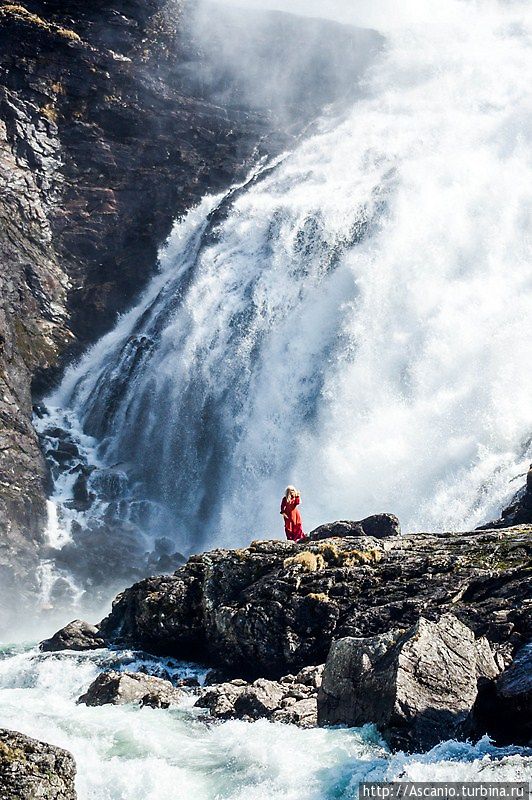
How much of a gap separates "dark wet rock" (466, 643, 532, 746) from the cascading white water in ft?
72.5

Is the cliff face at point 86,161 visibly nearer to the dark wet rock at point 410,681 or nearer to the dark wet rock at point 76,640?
the dark wet rock at point 76,640

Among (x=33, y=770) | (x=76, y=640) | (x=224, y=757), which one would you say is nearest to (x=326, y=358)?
(x=76, y=640)

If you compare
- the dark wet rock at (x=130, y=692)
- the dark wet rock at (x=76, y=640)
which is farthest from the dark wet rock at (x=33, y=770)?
the dark wet rock at (x=76, y=640)

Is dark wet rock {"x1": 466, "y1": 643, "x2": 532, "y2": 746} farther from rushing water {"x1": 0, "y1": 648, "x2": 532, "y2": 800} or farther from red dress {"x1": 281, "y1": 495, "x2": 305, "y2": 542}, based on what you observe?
red dress {"x1": 281, "y1": 495, "x2": 305, "y2": 542}

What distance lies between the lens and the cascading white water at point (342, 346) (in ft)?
130

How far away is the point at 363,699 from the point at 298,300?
36.2 metres

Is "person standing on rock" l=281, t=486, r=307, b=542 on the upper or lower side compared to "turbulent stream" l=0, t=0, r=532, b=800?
lower

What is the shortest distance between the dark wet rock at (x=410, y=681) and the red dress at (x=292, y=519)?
926 centimetres

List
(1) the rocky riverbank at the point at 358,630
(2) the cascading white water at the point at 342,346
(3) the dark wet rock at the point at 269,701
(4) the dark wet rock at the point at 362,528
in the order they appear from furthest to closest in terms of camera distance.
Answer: (2) the cascading white water at the point at 342,346, (4) the dark wet rock at the point at 362,528, (3) the dark wet rock at the point at 269,701, (1) the rocky riverbank at the point at 358,630

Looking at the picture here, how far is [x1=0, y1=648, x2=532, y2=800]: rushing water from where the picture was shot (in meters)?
11.5

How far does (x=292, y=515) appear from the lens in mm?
24656

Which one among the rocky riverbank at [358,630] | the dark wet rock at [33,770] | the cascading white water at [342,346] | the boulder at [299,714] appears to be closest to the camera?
the dark wet rock at [33,770]

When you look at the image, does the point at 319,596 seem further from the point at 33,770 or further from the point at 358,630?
the point at 33,770

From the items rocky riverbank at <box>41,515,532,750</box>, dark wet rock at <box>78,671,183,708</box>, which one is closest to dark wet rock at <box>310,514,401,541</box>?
rocky riverbank at <box>41,515,532,750</box>
